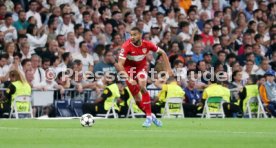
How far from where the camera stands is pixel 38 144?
14.6m

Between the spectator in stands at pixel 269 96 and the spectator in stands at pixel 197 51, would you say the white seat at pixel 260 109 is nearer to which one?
the spectator in stands at pixel 269 96

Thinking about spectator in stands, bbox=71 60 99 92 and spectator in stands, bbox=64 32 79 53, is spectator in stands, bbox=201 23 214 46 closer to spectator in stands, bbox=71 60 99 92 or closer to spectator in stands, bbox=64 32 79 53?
spectator in stands, bbox=64 32 79 53

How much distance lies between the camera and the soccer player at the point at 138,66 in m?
20.2

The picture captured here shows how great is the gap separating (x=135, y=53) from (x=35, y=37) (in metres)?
7.92

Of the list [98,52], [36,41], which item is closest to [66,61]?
[36,41]

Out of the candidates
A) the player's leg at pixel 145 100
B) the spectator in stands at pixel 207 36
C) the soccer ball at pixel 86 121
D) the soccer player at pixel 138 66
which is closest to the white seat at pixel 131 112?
the spectator in stands at pixel 207 36

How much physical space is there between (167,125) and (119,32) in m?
9.02

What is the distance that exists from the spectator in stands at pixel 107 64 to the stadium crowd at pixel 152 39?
0.10ft

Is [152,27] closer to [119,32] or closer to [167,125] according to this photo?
[119,32]

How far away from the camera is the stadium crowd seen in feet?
88.8

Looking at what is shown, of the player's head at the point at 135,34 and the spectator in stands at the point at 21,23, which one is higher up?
the spectator in stands at the point at 21,23

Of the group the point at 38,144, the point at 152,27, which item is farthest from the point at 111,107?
the point at 38,144

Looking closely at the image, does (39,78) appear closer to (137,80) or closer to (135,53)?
(137,80)

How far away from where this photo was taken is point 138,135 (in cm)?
1703
